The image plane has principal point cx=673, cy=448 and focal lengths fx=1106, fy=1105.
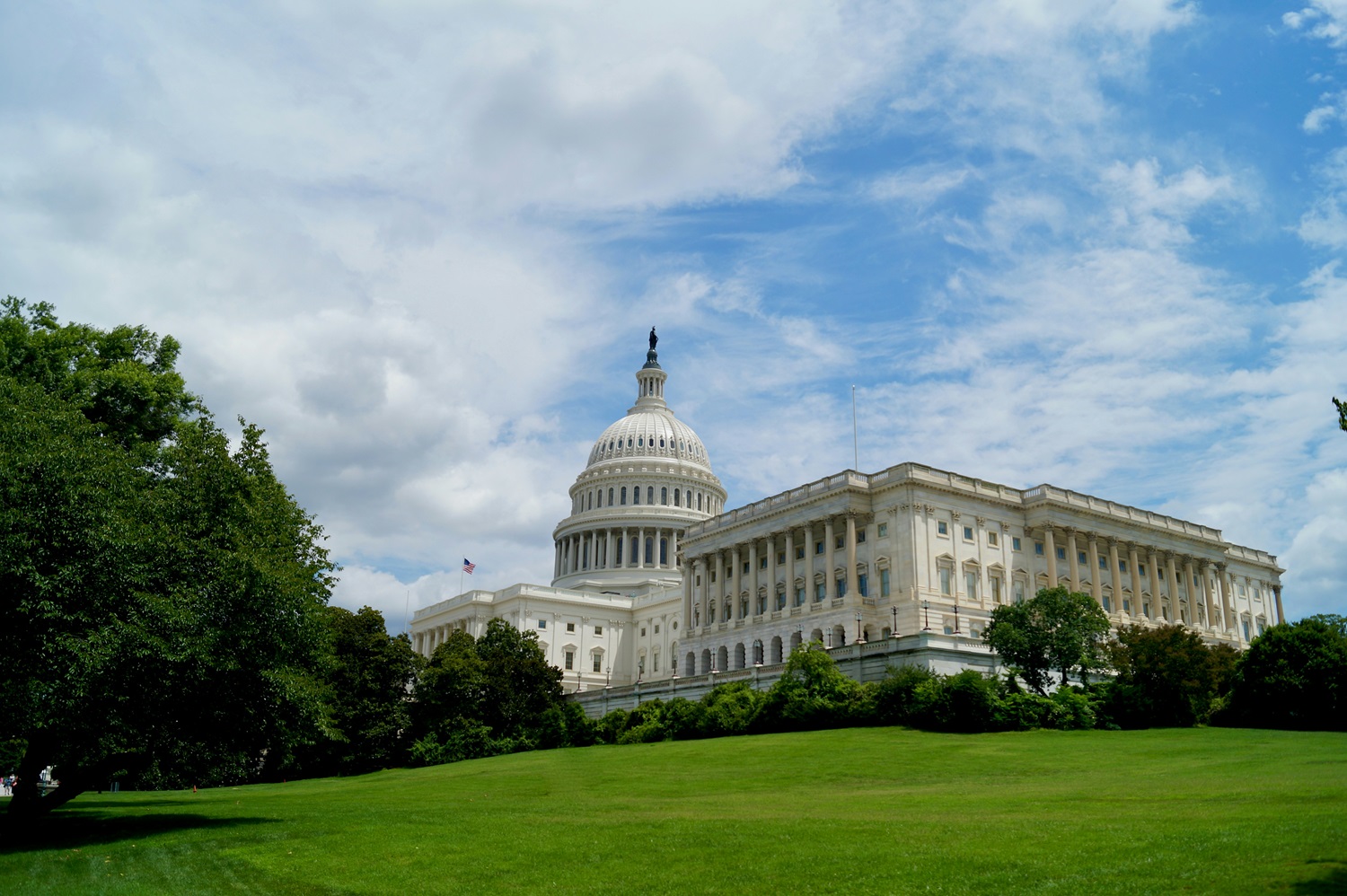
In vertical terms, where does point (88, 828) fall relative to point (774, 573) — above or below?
below

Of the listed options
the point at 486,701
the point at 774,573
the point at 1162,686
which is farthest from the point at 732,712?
the point at 774,573

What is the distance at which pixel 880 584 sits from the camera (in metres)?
96.9

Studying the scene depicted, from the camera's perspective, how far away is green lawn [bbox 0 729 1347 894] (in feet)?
64.6

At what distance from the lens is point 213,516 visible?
1435 inches

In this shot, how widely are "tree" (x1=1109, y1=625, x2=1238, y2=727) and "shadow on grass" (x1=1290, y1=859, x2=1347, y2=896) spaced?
4787 centimetres

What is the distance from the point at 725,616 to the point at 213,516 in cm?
8018

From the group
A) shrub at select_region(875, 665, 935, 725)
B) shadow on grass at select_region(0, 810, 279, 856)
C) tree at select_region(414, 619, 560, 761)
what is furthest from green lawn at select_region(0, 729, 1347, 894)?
tree at select_region(414, 619, 560, 761)

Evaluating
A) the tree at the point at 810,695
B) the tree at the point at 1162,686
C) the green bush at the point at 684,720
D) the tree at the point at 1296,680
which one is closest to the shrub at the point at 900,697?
the tree at the point at 810,695

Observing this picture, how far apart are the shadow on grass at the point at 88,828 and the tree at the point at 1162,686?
4736 centimetres

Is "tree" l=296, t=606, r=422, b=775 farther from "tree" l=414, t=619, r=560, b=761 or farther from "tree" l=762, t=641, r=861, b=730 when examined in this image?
"tree" l=762, t=641, r=861, b=730

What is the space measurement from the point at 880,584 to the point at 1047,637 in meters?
29.8

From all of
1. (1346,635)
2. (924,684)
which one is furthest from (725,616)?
(1346,635)

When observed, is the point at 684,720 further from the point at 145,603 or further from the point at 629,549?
the point at 629,549

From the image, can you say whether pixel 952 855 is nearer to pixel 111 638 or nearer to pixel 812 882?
pixel 812 882
